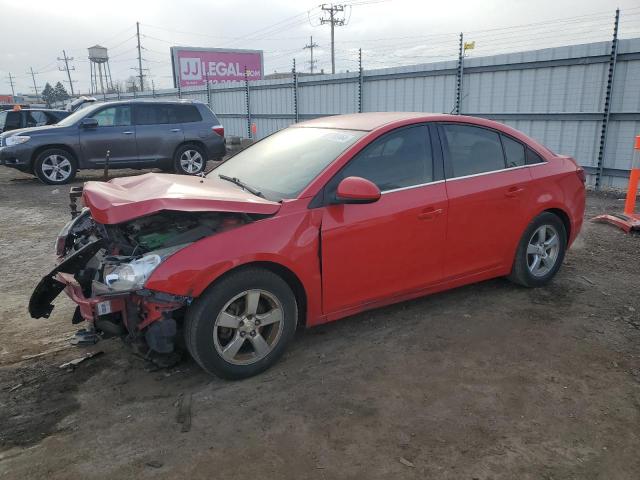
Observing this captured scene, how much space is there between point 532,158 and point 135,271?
11.6 ft

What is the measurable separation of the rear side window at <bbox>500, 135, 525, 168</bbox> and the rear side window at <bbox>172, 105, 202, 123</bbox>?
30.6ft

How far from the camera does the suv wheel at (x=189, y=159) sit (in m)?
12.2

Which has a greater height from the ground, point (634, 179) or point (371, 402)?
point (634, 179)

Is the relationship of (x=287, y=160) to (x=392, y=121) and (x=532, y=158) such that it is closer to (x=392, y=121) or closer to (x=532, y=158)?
(x=392, y=121)

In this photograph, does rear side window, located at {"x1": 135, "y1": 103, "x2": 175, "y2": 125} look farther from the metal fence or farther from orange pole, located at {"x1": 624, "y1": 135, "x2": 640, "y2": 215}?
orange pole, located at {"x1": 624, "y1": 135, "x2": 640, "y2": 215}

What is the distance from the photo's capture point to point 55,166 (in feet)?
37.5

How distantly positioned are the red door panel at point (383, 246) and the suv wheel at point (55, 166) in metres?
9.87

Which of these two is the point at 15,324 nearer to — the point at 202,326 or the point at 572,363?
the point at 202,326

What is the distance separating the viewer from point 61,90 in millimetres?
89875

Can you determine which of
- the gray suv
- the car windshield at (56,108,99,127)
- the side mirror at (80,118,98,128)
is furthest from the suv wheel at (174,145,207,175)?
the car windshield at (56,108,99,127)

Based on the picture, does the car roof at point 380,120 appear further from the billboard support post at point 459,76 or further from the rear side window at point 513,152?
the billboard support post at point 459,76

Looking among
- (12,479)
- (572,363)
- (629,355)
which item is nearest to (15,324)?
(12,479)

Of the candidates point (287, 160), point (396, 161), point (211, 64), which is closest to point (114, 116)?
point (287, 160)

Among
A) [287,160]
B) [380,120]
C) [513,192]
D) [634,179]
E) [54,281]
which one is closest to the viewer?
[54,281]
